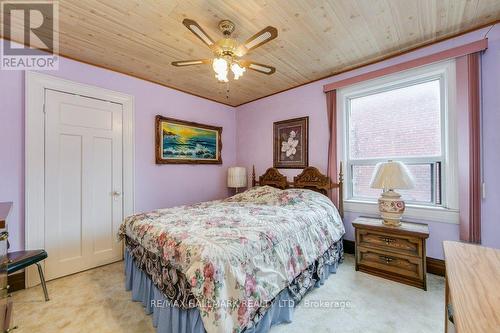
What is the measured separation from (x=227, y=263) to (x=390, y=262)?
197 centimetres

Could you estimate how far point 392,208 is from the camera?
7.75ft

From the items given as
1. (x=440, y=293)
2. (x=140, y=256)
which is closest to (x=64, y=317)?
(x=140, y=256)

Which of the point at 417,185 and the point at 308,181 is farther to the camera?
the point at 308,181

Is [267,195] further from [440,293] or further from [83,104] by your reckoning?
[83,104]

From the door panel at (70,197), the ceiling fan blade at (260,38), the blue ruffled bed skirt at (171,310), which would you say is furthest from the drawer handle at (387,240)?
the door panel at (70,197)

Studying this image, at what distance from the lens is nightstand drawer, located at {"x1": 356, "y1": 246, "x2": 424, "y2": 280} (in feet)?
7.16

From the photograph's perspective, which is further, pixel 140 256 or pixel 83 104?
pixel 83 104

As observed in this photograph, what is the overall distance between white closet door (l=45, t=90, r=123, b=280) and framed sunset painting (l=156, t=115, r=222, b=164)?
575 mm

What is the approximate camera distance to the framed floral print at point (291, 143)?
3494 millimetres

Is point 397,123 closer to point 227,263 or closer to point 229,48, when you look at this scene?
point 229,48

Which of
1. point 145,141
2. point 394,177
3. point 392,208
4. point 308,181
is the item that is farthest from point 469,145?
point 145,141

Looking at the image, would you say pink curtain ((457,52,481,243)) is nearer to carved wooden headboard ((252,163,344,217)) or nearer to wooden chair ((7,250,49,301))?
carved wooden headboard ((252,163,344,217))

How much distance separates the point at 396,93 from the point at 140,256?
3.42 meters

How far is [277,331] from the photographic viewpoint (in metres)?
1.63
